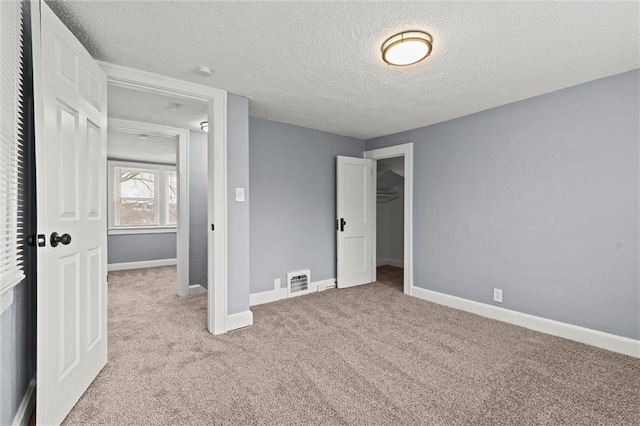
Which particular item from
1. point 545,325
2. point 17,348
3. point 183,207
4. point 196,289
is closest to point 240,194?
point 183,207

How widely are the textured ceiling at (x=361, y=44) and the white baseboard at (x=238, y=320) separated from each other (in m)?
2.17

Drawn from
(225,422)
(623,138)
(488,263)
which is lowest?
(225,422)

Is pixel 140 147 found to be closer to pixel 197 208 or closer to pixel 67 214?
pixel 197 208

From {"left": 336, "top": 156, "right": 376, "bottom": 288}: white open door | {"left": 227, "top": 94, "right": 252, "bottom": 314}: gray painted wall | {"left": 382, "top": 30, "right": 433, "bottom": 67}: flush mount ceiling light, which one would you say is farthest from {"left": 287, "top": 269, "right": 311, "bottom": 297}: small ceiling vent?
{"left": 382, "top": 30, "right": 433, "bottom": 67}: flush mount ceiling light


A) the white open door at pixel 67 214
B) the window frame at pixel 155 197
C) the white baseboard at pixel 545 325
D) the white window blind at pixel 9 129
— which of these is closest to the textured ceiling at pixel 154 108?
the white open door at pixel 67 214

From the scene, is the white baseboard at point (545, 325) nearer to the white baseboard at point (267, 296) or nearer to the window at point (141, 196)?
the white baseboard at point (267, 296)

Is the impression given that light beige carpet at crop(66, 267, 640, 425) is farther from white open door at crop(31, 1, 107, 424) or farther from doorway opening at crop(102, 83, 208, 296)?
doorway opening at crop(102, 83, 208, 296)

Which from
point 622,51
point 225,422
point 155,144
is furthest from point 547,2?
point 155,144

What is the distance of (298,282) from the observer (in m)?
4.12

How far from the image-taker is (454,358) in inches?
93.4

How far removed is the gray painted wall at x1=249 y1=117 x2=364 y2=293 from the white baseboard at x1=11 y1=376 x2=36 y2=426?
2124 mm

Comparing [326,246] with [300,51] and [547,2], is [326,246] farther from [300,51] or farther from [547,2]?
[547,2]

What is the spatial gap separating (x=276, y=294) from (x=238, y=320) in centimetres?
94

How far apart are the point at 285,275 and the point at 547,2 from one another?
351 cm
